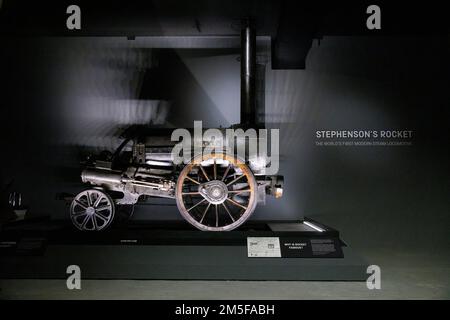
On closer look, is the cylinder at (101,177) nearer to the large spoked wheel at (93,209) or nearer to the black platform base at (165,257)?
the large spoked wheel at (93,209)

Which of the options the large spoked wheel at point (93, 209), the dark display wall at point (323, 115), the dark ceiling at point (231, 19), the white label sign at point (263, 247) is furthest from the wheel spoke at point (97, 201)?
the dark ceiling at point (231, 19)

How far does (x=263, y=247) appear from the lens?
369 centimetres

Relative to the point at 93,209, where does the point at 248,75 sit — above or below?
above

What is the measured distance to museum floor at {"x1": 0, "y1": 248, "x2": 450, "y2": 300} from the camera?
3223 millimetres

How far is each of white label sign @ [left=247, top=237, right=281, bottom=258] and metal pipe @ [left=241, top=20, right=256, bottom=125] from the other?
137 centimetres

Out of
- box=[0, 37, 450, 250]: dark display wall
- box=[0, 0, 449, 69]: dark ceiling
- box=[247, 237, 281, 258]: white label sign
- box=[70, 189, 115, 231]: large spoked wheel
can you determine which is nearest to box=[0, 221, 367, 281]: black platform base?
box=[247, 237, 281, 258]: white label sign

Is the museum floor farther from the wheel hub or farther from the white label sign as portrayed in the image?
the wheel hub

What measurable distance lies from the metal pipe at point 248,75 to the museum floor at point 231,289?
1765mm

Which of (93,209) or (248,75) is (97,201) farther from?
(248,75)

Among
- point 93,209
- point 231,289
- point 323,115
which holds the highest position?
point 323,115

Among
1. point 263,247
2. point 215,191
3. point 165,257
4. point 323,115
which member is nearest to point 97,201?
point 165,257

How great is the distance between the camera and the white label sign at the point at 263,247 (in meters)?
3.66

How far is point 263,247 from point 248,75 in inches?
72.7

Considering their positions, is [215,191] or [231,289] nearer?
[231,289]
